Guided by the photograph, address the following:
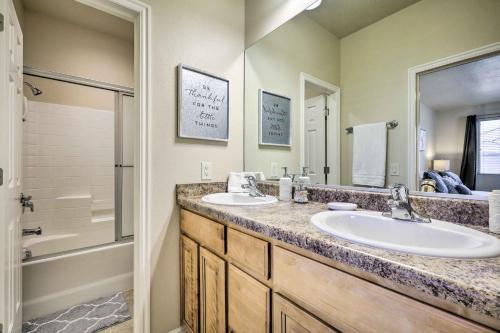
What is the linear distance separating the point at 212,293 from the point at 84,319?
1.25 metres

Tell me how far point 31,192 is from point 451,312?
2.96 metres

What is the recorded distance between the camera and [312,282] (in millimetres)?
628

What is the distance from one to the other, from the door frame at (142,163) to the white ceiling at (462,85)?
4.46 ft

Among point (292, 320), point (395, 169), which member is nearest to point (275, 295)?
point (292, 320)

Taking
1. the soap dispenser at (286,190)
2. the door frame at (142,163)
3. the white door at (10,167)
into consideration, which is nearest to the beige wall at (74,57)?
the white door at (10,167)

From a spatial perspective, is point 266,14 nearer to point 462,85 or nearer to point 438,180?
point 462,85

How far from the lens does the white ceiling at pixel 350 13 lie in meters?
1.04

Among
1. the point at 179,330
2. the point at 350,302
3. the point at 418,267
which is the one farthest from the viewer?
the point at 179,330

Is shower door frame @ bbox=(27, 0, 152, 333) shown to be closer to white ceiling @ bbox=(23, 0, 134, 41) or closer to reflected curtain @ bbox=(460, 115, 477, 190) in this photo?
white ceiling @ bbox=(23, 0, 134, 41)

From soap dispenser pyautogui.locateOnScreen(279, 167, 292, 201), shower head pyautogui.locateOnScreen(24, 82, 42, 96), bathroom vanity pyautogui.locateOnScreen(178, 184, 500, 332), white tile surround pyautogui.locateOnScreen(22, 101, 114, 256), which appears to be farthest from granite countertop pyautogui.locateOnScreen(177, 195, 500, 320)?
shower head pyautogui.locateOnScreen(24, 82, 42, 96)

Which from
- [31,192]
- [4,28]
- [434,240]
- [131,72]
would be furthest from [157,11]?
[31,192]

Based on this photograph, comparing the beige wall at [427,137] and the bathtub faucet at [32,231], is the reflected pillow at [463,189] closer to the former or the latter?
the beige wall at [427,137]

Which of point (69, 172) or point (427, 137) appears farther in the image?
point (69, 172)

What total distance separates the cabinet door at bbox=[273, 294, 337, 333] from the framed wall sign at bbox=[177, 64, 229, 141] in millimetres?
1088
